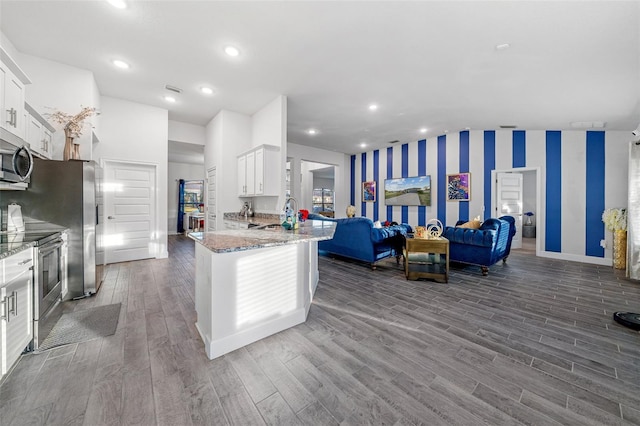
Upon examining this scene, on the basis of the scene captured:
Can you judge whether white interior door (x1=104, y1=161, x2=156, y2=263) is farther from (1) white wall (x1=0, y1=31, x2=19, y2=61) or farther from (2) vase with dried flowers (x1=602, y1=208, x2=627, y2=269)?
(2) vase with dried flowers (x1=602, y1=208, x2=627, y2=269)

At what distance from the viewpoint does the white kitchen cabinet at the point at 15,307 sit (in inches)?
61.2

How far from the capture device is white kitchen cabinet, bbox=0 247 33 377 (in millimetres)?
1554

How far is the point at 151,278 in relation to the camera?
3.83 m

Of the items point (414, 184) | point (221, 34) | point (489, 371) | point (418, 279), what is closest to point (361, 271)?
point (418, 279)

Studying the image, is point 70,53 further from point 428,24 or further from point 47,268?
point 428,24

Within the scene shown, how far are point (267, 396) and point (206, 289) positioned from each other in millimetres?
923

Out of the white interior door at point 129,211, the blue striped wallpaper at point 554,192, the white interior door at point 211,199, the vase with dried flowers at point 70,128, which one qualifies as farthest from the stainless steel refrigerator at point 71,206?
the blue striped wallpaper at point 554,192

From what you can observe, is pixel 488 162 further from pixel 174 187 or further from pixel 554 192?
pixel 174 187

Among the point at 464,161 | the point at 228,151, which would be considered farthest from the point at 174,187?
the point at 464,161

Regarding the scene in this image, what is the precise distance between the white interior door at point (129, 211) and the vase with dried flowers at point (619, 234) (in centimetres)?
880

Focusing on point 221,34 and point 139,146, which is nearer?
point 221,34

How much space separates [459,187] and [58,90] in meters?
8.19

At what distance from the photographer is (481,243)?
401 cm

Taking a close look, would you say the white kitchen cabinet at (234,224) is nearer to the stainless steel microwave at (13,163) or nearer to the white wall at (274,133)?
the white wall at (274,133)
